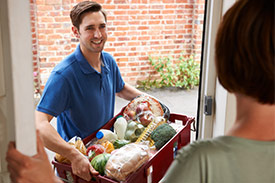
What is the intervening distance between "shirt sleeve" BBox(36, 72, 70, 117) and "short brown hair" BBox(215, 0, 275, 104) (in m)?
1.09

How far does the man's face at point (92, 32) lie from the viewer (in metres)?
1.82

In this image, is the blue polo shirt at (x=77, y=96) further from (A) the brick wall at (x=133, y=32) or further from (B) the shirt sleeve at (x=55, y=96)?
(A) the brick wall at (x=133, y=32)

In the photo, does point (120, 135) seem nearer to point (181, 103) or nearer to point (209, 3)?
point (209, 3)

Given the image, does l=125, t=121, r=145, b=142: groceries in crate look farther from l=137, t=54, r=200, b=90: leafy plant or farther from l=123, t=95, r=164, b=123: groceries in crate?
l=137, t=54, r=200, b=90: leafy plant

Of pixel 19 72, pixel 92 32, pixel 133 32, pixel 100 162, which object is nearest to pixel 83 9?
pixel 92 32

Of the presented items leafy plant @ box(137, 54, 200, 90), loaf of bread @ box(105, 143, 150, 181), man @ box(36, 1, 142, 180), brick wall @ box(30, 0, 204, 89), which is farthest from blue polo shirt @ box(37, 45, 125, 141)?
leafy plant @ box(137, 54, 200, 90)

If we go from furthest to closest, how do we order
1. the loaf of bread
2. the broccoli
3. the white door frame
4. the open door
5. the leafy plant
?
the leafy plant < the broccoli < the open door < the loaf of bread < the white door frame

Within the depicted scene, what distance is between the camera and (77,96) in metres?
1.68

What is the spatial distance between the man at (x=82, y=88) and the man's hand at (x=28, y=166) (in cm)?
68

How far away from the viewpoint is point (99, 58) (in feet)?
6.23

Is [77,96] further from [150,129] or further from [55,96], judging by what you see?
[150,129]

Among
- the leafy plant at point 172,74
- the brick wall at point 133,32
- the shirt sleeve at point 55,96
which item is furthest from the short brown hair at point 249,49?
the leafy plant at point 172,74

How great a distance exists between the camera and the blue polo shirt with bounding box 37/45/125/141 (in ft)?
5.22

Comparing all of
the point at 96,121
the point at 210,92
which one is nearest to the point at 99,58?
the point at 96,121
